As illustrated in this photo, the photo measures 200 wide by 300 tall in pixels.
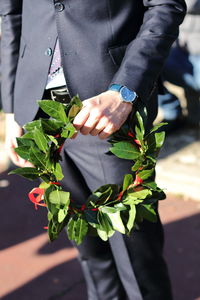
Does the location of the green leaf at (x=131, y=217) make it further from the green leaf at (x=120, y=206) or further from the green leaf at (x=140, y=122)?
the green leaf at (x=140, y=122)

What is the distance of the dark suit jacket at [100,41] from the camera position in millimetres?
2061

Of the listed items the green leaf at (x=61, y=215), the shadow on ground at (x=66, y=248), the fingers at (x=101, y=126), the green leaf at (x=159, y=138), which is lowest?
the shadow on ground at (x=66, y=248)

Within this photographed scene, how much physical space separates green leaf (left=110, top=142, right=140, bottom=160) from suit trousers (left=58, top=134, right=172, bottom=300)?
242mm

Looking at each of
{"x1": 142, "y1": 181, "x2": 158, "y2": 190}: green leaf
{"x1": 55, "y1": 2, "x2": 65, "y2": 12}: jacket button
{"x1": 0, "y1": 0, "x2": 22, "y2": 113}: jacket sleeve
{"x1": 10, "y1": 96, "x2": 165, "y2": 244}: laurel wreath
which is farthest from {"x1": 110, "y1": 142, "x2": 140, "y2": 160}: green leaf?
{"x1": 0, "y1": 0, "x2": 22, "y2": 113}: jacket sleeve

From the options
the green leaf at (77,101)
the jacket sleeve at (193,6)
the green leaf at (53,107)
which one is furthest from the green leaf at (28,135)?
the jacket sleeve at (193,6)

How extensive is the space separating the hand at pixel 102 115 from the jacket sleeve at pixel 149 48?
10cm

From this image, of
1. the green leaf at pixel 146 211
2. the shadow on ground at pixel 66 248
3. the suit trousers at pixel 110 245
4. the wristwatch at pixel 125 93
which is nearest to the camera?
the wristwatch at pixel 125 93

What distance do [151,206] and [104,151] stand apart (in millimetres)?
308

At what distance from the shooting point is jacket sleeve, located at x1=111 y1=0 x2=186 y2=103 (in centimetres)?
204

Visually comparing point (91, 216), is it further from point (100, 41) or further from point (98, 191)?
point (100, 41)

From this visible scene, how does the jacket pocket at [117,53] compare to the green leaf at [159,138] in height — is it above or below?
above

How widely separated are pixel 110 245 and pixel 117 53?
92cm

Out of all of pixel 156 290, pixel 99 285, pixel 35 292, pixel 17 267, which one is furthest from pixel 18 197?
pixel 156 290

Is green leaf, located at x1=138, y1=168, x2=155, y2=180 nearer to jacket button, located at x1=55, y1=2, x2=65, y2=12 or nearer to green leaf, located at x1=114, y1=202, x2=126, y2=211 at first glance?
green leaf, located at x1=114, y1=202, x2=126, y2=211
